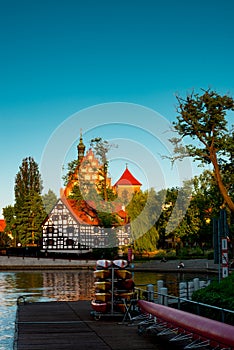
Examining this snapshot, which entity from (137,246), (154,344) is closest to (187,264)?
(137,246)

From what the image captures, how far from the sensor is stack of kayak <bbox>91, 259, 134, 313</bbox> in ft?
51.5

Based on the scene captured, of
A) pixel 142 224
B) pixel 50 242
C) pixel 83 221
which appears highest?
pixel 83 221

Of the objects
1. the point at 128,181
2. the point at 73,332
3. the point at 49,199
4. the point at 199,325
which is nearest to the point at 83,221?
the point at 49,199

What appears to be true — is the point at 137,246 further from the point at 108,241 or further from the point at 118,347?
the point at 118,347

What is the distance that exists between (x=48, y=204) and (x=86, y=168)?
1785 centimetres

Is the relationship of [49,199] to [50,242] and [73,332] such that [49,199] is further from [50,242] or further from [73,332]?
[73,332]

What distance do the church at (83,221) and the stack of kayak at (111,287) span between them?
56.2 m

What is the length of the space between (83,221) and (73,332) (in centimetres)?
6265

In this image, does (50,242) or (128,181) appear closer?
(50,242)

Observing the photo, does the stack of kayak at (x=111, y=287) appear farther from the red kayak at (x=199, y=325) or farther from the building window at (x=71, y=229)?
the building window at (x=71, y=229)

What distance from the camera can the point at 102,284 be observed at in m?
15.7

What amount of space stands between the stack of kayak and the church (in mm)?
56154

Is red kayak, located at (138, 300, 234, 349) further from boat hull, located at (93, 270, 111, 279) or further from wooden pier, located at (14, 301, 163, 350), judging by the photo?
boat hull, located at (93, 270, 111, 279)

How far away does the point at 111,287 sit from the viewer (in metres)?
15.8
